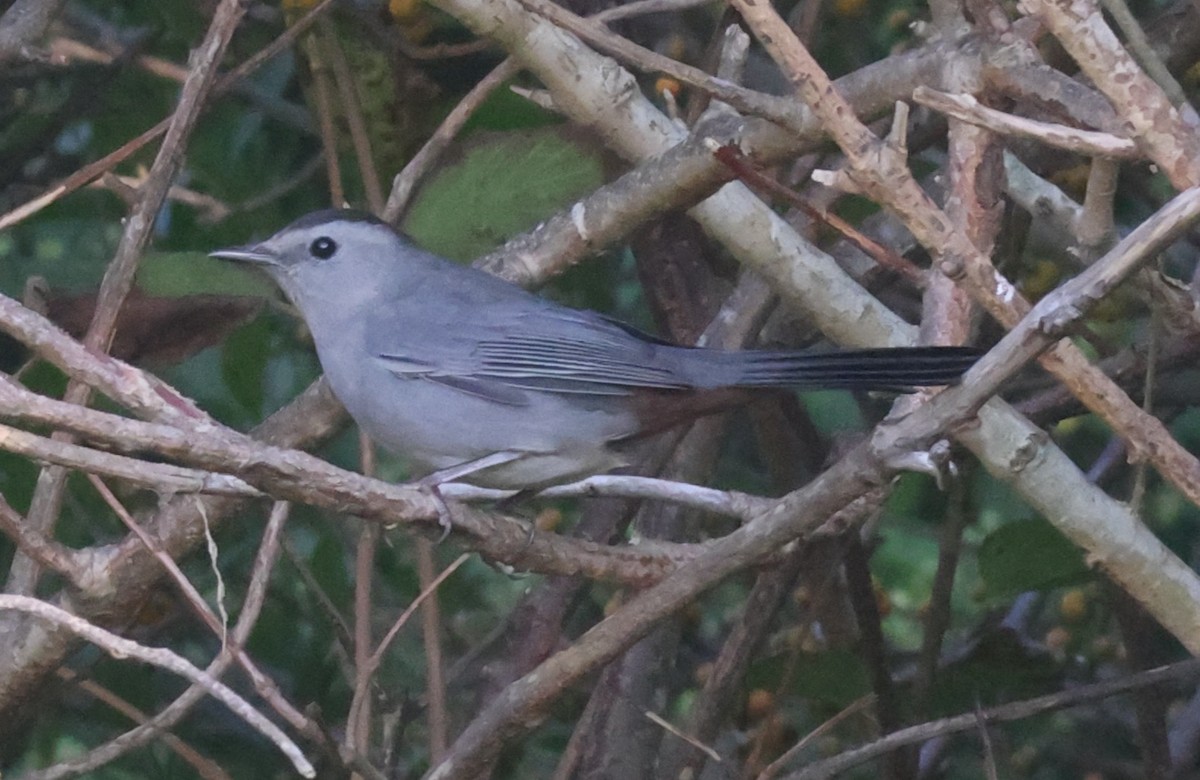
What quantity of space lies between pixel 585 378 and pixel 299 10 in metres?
1.05

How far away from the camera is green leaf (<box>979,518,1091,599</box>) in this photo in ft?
9.53

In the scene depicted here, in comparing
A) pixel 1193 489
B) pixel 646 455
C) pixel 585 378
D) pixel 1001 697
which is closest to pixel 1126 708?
pixel 1001 697

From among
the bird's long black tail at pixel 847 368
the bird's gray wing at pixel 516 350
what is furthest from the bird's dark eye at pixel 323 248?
the bird's long black tail at pixel 847 368

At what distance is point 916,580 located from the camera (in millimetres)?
4875

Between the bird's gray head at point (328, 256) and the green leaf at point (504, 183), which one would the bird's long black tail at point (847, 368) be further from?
the bird's gray head at point (328, 256)

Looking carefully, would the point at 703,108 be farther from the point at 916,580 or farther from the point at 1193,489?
the point at 916,580

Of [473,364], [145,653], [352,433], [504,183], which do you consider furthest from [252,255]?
[145,653]

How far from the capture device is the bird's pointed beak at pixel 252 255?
3.25 m

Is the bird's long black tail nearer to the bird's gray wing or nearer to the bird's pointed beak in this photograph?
the bird's gray wing

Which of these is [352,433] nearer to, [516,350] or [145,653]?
[516,350]

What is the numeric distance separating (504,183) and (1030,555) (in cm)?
119

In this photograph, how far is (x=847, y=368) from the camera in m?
2.42

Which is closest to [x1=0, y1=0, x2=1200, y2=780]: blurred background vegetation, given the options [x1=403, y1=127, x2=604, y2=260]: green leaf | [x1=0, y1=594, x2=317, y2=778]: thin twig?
[x1=403, y1=127, x2=604, y2=260]: green leaf

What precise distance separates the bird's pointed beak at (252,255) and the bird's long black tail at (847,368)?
3.38 feet
